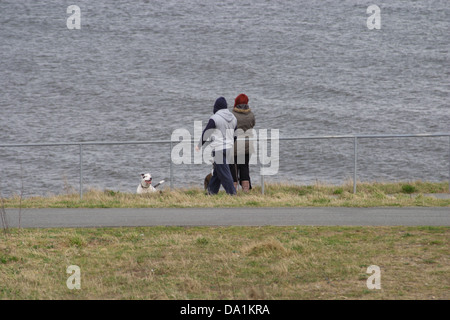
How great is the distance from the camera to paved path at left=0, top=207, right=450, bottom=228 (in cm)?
1170

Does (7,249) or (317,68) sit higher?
(317,68)

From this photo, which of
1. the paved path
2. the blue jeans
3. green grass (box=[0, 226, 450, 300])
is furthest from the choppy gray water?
green grass (box=[0, 226, 450, 300])

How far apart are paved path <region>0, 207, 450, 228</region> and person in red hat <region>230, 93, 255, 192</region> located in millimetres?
2836

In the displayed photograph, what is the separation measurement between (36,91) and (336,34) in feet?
80.1

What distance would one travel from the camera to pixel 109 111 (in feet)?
159

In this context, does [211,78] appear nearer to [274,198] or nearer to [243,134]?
[243,134]

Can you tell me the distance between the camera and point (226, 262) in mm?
8930

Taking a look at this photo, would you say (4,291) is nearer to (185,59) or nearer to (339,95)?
(339,95)

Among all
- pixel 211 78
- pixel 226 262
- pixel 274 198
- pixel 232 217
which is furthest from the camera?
pixel 211 78

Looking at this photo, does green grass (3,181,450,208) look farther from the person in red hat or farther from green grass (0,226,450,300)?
green grass (0,226,450,300)

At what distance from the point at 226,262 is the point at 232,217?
11.3 feet

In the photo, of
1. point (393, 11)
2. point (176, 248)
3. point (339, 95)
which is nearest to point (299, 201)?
point (176, 248)

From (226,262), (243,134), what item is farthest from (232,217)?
(243,134)

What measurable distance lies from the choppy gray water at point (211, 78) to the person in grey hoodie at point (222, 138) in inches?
563
